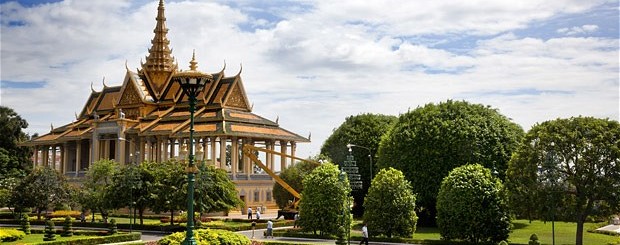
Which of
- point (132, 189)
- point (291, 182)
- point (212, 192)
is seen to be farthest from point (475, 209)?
point (291, 182)

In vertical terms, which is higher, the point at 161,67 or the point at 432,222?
the point at 161,67

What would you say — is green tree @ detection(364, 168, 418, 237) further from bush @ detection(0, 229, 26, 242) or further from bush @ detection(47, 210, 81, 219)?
bush @ detection(47, 210, 81, 219)

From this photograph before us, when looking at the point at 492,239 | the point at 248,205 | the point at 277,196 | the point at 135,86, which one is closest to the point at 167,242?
the point at 492,239

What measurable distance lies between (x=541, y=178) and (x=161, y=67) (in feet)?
200

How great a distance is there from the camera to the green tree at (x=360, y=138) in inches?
2520

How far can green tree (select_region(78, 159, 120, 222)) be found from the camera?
50031mm

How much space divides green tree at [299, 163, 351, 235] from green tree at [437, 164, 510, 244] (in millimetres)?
5860

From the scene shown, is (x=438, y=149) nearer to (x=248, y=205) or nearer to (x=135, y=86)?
(x=248, y=205)

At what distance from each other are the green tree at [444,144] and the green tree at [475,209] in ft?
35.3

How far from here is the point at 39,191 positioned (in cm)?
5341

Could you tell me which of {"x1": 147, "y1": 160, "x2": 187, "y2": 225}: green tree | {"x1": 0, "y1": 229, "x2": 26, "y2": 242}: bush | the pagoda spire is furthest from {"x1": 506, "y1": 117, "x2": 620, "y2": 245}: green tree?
the pagoda spire

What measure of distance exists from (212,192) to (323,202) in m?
12.0

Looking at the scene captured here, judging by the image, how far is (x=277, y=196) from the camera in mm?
64188

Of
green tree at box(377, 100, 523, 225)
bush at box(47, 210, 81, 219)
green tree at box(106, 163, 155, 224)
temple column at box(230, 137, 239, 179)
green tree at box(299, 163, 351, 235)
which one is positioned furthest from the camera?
temple column at box(230, 137, 239, 179)
